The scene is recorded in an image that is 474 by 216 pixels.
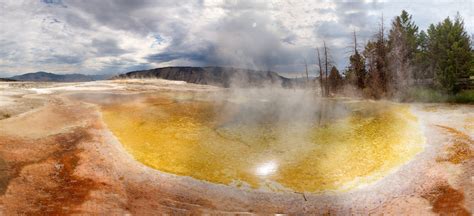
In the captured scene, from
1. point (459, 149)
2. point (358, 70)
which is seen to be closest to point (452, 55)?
point (358, 70)

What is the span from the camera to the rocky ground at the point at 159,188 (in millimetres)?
13938

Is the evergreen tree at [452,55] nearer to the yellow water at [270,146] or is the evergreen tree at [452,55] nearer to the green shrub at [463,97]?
the green shrub at [463,97]

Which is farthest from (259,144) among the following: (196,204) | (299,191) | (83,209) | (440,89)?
(440,89)

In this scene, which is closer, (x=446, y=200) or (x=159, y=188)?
(x=446, y=200)

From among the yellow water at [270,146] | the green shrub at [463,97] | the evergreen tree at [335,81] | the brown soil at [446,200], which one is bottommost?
the brown soil at [446,200]

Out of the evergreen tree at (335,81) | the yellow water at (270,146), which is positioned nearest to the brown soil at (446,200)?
the yellow water at (270,146)

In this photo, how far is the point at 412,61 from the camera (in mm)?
50094

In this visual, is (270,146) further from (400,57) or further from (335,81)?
(335,81)

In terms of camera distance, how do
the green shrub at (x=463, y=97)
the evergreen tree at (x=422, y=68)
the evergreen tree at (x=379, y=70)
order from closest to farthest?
the green shrub at (x=463, y=97)
the evergreen tree at (x=422, y=68)
the evergreen tree at (x=379, y=70)

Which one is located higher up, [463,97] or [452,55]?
[452,55]

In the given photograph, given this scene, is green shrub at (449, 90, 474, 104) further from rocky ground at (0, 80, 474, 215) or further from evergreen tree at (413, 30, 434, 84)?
rocky ground at (0, 80, 474, 215)

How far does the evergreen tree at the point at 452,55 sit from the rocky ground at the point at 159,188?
20838 mm

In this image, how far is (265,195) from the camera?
624 inches

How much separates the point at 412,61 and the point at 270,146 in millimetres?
37100
